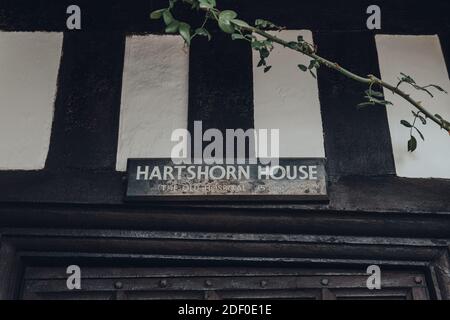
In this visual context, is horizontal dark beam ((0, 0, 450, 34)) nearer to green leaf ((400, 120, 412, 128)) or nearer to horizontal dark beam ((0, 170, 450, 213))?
green leaf ((400, 120, 412, 128))

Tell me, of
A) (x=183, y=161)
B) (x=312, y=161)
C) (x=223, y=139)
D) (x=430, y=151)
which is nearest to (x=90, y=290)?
(x=183, y=161)

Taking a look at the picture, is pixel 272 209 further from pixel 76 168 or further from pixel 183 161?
pixel 76 168

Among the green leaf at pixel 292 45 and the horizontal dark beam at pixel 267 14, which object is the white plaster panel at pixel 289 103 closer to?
the horizontal dark beam at pixel 267 14

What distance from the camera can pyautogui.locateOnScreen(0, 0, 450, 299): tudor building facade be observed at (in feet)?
7.61

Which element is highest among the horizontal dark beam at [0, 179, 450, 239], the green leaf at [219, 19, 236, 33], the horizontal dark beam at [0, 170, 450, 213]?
the green leaf at [219, 19, 236, 33]

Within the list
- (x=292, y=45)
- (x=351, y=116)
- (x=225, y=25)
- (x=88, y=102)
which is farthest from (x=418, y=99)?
(x=88, y=102)

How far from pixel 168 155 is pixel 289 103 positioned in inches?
20.0

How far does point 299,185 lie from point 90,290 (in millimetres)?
819

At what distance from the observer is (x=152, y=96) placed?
2543mm

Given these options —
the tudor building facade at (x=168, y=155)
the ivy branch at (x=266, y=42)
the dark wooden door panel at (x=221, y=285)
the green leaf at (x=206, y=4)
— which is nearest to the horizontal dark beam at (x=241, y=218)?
the tudor building facade at (x=168, y=155)

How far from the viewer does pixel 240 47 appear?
8.82ft

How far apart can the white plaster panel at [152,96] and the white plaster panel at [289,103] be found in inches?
11.7

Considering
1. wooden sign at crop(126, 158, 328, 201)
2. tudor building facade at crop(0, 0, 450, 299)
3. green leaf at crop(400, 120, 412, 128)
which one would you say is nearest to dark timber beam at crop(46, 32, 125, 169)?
tudor building facade at crop(0, 0, 450, 299)

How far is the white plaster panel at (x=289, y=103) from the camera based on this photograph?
245 centimetres
